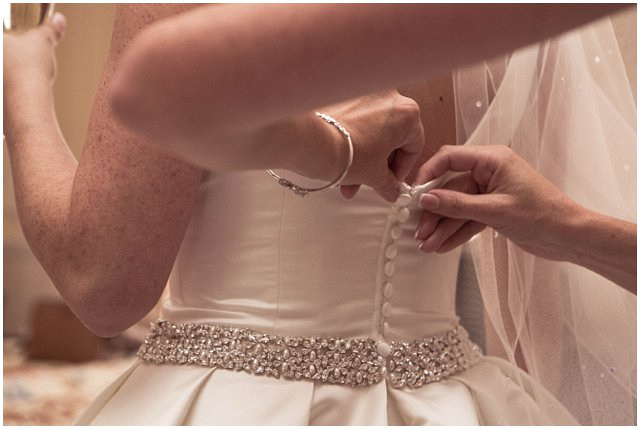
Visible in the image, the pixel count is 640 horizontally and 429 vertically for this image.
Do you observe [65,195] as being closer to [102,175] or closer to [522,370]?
[102,175]

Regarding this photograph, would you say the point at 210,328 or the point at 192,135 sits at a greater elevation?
the point at 192,135

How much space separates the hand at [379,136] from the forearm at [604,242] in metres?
0.21

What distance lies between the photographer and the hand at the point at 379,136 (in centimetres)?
63

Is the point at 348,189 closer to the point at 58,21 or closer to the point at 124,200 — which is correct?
the point at 124,200

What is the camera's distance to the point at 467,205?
2.51 ft

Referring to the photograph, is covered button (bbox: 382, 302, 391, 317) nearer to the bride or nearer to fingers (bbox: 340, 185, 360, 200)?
the bride

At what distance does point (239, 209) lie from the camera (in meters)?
0.80

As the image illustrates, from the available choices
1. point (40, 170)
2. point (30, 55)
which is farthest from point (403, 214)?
point (30, 55)

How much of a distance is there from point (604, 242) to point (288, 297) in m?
0.32

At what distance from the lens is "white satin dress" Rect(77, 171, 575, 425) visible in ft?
2.49

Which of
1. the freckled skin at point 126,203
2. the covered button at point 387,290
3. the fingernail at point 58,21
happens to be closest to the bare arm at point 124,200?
the freckled skin at point 126,203

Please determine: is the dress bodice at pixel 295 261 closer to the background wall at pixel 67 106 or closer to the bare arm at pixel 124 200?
the bare arm at pixel 124 200

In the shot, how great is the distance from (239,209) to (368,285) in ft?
0.50

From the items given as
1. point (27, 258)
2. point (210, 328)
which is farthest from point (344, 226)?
→ point (27, 258)
